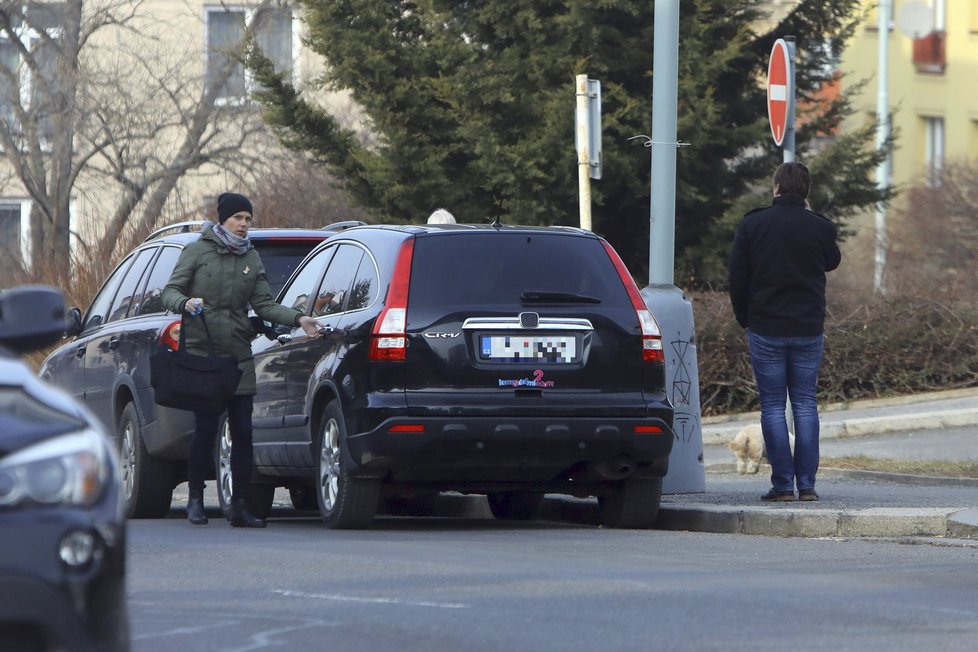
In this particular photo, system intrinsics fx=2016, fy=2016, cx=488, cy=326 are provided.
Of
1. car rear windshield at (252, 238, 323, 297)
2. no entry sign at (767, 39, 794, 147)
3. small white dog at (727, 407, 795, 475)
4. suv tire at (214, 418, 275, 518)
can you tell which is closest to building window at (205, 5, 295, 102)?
small white dog at (727, 407, 795, 475)

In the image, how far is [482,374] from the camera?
990 centimetres

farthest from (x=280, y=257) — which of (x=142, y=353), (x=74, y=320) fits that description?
(x=74, y=320)

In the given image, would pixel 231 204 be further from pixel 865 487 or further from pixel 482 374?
pixel 865 487

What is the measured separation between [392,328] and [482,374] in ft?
1.63

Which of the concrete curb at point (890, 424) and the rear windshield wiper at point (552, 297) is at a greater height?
the rear windshield wiper at point (552, 297)

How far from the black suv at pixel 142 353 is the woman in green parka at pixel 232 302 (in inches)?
23.3

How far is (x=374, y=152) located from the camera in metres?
21.3

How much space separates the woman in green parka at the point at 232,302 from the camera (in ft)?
35.1

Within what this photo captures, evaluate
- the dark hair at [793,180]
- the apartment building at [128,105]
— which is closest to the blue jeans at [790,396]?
the dark hair at [793,180]

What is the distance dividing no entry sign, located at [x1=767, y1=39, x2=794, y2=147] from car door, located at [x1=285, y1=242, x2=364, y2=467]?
149 inches

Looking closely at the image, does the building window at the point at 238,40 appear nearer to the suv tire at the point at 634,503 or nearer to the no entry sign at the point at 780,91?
the no entry sign at the point at 780,91

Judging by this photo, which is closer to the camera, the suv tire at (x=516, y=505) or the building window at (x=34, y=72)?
the suv tire at (x=516, y=505)

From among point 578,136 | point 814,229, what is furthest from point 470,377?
point 578,136

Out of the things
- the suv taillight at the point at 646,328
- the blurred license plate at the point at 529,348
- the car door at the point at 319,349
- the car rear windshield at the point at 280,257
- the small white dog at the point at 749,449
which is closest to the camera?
the blurred license plate at the point at 529,348
